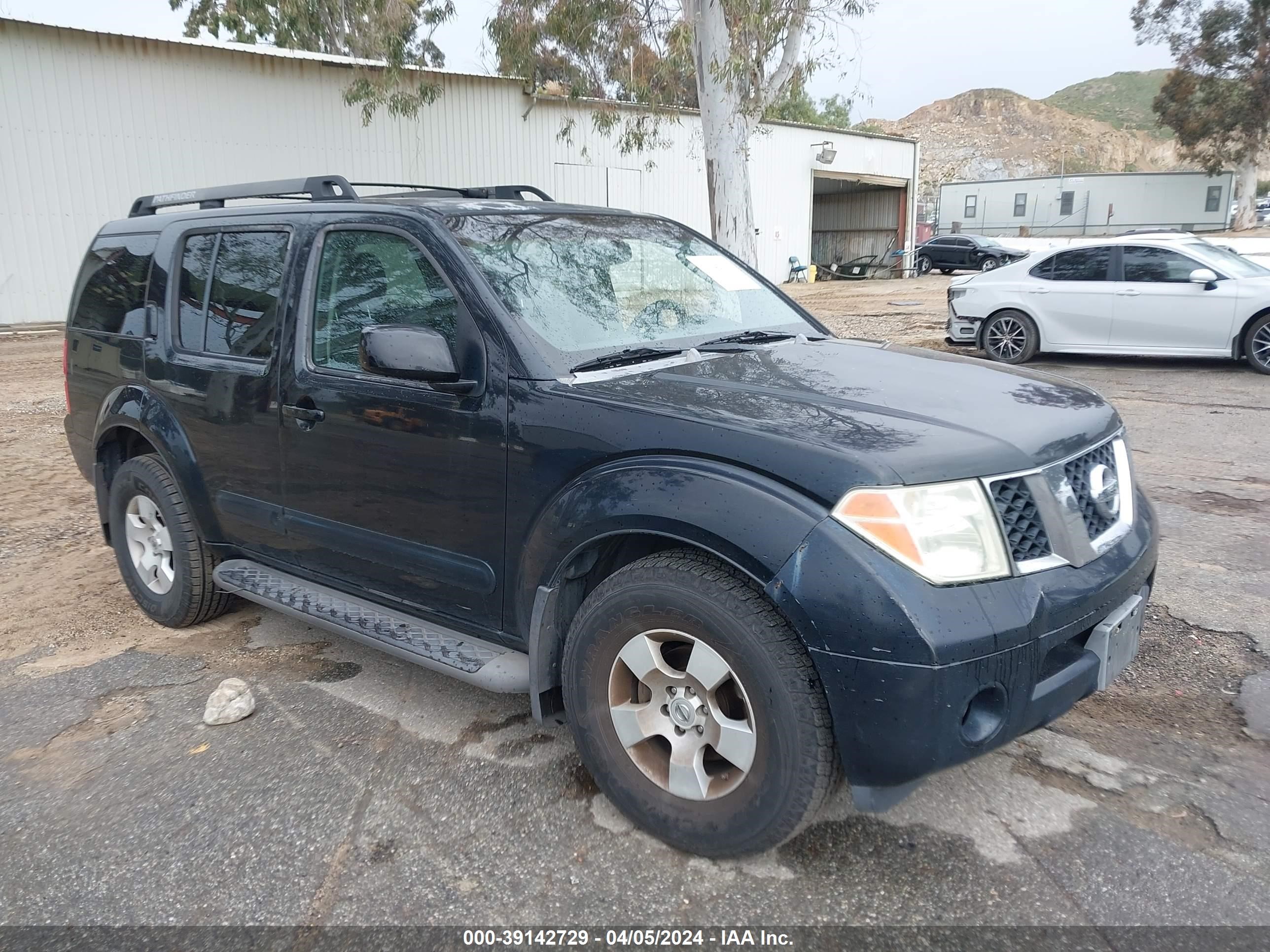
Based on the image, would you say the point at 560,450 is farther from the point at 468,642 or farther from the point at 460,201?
the point at 460,201

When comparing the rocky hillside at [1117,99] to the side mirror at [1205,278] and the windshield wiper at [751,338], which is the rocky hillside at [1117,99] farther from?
the windshield wiper at [751,338]

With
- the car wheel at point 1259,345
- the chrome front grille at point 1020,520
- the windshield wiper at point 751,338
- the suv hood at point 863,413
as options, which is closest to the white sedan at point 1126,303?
the car wheel at point 1259,345

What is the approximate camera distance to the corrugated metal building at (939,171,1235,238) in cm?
4819

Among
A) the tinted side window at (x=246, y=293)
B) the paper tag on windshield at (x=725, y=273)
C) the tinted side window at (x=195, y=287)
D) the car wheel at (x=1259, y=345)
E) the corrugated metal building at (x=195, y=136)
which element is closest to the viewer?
the tinted side window at (x=246, y=293)

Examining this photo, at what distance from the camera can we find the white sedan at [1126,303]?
10539 millimetres

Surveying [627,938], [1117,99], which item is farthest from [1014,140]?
[627,938]

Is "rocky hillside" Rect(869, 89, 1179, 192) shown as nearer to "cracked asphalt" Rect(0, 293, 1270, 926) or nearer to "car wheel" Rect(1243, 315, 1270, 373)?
"car wheel" Rect(1243, 315, 1270, 373)

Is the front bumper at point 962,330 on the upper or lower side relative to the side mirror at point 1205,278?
lower

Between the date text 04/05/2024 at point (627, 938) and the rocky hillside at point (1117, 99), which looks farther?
the rocky hillside at point (1117, 99)

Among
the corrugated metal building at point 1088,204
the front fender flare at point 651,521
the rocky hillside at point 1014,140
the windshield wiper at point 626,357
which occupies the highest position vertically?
the rocky hillside at point 1014,140

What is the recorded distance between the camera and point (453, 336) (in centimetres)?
314

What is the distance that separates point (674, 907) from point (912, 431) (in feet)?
4.55

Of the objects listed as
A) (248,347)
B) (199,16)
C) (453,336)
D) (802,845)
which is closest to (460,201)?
(453,336)

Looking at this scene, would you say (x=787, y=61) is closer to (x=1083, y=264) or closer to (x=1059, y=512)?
(x=1083, y=264)
